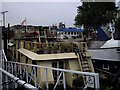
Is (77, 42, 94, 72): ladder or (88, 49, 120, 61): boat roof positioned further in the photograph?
(77, 42, 94, 72): ladder

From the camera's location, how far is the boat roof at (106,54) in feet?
32.0

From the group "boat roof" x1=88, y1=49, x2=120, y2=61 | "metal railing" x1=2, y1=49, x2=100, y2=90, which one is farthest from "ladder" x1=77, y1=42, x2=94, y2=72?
"metal railing" x1=2, y1=49, x2=100, y2=90

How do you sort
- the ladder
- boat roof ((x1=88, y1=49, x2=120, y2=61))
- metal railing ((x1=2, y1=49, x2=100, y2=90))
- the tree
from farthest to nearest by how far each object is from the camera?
the tree < the ladder < boat roof ((x1=88, y1=49, x2=120, y2=61)) < metal railing ((x1=2, y1=49, x2=100, y2=90))

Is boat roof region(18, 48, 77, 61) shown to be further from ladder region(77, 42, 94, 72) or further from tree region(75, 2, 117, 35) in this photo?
tree region(75, 2, 117, 35)

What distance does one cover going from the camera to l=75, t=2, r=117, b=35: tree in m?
13.7

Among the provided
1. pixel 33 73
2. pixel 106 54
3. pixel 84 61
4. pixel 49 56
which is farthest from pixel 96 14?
pixel 33 73

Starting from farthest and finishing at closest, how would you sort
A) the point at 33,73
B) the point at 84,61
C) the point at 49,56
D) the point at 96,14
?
the point at 96,14 < the point at 84,61 < the point at 49,56 < the point at 33,73

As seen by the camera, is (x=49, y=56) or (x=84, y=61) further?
(x=84, y=61)

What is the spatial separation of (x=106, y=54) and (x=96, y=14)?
404 centimetres

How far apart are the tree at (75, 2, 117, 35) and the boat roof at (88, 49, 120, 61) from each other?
2793 millimetres

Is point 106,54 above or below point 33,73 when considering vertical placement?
below

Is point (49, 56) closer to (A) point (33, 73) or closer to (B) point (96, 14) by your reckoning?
(B) point (96, 14)

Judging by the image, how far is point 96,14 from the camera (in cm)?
1380

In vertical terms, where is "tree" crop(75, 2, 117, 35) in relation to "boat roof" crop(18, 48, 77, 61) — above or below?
above
